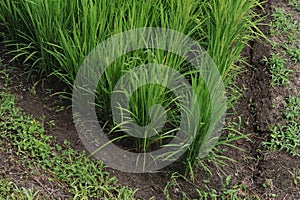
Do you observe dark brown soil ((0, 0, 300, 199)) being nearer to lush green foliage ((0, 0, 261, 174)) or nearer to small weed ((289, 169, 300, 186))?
small weed ((289, 169, 300, 186))

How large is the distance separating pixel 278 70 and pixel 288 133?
44 centimetres

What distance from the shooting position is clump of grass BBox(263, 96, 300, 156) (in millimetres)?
2516

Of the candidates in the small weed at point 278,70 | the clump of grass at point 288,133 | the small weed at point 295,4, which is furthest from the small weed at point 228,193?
the small weed at point 295,4

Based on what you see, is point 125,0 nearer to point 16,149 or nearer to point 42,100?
point 42,100

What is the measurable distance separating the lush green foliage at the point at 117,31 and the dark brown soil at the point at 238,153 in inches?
4.6

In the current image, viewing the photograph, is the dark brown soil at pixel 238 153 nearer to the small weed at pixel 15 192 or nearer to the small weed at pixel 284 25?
the small weed at pixel 15 192

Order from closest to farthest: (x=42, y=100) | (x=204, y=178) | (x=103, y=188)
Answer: (x=103, y=188) → (x=204, y=178) → (x=42, y=100)

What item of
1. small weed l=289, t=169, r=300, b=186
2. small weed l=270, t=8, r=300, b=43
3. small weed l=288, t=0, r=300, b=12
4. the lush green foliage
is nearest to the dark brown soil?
small weed l=289, t=169, r=300, b=186

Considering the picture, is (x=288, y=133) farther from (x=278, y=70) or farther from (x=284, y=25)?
(x=284, y=25)

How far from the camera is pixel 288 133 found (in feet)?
8.41

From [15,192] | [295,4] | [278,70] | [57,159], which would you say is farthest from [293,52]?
[15,192]

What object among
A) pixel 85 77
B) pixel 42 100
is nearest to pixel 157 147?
pixel 85 77

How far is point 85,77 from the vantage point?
2.34m

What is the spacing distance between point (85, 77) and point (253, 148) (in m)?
0.90
